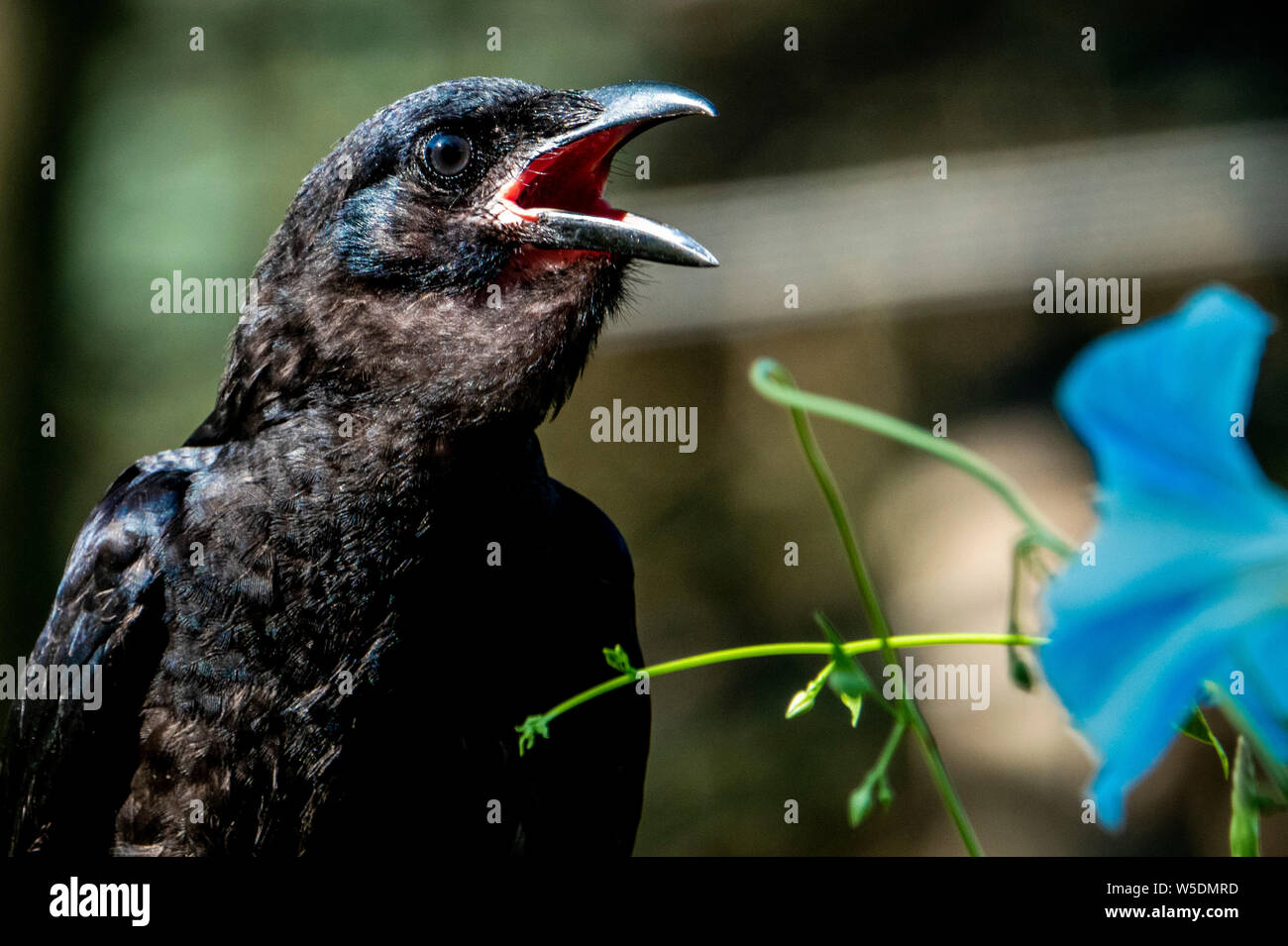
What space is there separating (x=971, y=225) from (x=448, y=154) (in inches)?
187

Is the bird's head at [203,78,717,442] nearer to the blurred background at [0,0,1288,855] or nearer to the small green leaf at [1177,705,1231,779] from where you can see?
the small green leaf at [1177,705,1231,779]

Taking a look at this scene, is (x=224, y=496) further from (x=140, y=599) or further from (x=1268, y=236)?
(x=1268, y=236)

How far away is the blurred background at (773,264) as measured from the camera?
20.4 feet

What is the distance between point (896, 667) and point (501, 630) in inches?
70.4

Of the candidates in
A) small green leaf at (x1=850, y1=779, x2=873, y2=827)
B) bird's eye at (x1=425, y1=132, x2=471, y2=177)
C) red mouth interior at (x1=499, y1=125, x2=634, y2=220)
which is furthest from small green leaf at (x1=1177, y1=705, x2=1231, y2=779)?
bird's eye at (x1=425, y1=132, x2=471, y2=177)

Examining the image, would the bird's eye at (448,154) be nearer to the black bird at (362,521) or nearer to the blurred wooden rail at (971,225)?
the black bird at (362,521)

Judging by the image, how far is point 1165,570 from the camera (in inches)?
18.0

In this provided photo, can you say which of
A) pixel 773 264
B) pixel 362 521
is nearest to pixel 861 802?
pixel 362 521

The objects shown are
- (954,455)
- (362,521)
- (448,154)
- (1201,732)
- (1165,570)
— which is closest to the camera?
(1165,570)

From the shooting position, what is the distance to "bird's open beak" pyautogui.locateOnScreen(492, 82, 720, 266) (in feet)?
6.82

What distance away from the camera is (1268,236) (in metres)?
6.44

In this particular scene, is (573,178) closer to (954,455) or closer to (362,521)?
(362,521)

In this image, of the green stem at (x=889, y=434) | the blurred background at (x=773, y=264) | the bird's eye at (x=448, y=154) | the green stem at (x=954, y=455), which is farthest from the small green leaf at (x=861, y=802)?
the blurred background at (x=773, y=264)
